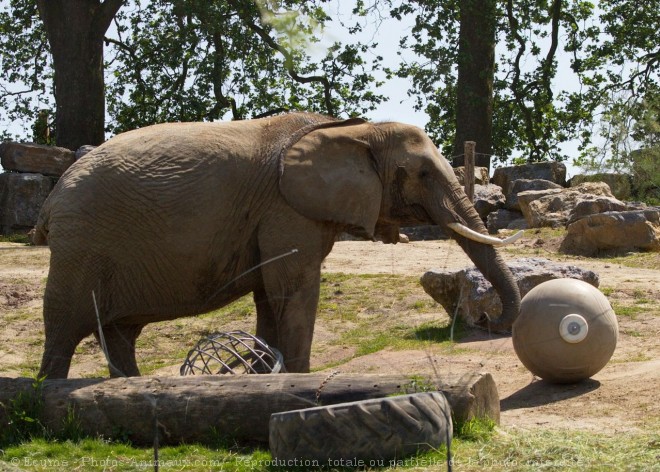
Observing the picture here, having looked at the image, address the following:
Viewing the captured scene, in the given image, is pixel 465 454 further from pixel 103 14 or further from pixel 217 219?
pixel 103 14

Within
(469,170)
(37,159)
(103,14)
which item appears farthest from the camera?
(103,14)

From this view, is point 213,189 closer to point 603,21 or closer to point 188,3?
point 188,3

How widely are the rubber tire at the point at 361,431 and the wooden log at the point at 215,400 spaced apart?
0.52 meters

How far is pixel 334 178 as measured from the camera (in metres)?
10.1

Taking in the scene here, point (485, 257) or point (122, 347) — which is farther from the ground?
point (485, 257)

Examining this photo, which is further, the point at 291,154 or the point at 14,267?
the point at 14,267

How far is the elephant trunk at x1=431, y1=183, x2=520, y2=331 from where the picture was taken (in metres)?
10.0

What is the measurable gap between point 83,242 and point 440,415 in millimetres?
3801

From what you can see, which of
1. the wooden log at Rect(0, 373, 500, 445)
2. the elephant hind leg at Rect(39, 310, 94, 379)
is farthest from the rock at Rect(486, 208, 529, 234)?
the wooden log at Rect(0, 373, 500, 445)

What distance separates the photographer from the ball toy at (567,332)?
32.0 ft

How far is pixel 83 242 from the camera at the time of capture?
9.50 m

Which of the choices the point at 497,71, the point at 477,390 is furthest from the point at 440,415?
the point at 497,71

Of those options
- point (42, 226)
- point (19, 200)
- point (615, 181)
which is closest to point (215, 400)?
point (42, 226)

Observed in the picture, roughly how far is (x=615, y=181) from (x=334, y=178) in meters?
17.3
